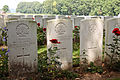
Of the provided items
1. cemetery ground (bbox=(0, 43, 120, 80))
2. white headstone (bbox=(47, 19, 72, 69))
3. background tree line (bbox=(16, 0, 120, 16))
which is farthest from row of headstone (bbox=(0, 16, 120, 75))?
background tree line (bbox=(16, 0, 120, 16))

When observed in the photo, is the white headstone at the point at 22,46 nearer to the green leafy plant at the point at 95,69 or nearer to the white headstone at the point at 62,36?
the white headstone at the point at 62,36

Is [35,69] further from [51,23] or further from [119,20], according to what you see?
[119,20]

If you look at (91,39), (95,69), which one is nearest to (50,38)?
(91,39)

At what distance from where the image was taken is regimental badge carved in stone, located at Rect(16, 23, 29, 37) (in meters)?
3.93

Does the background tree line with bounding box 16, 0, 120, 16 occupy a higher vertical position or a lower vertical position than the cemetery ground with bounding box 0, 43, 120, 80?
higher

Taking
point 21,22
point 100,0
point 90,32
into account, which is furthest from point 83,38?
point 100,0

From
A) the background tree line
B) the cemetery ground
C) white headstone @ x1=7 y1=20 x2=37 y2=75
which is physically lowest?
the cemetery ground

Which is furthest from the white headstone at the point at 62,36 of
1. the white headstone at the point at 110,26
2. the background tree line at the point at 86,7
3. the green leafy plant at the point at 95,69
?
the background tree line at the point at 86,7

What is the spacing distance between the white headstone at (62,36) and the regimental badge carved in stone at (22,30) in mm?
596

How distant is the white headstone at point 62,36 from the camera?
14.0 feet

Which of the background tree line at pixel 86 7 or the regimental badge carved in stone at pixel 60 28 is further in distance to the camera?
the background tree line at pixel 86 7

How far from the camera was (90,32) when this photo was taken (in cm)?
470

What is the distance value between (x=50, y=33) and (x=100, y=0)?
46189mm

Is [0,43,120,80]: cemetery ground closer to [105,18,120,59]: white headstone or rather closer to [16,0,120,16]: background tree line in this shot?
[105,18,120,59]: white headstone
